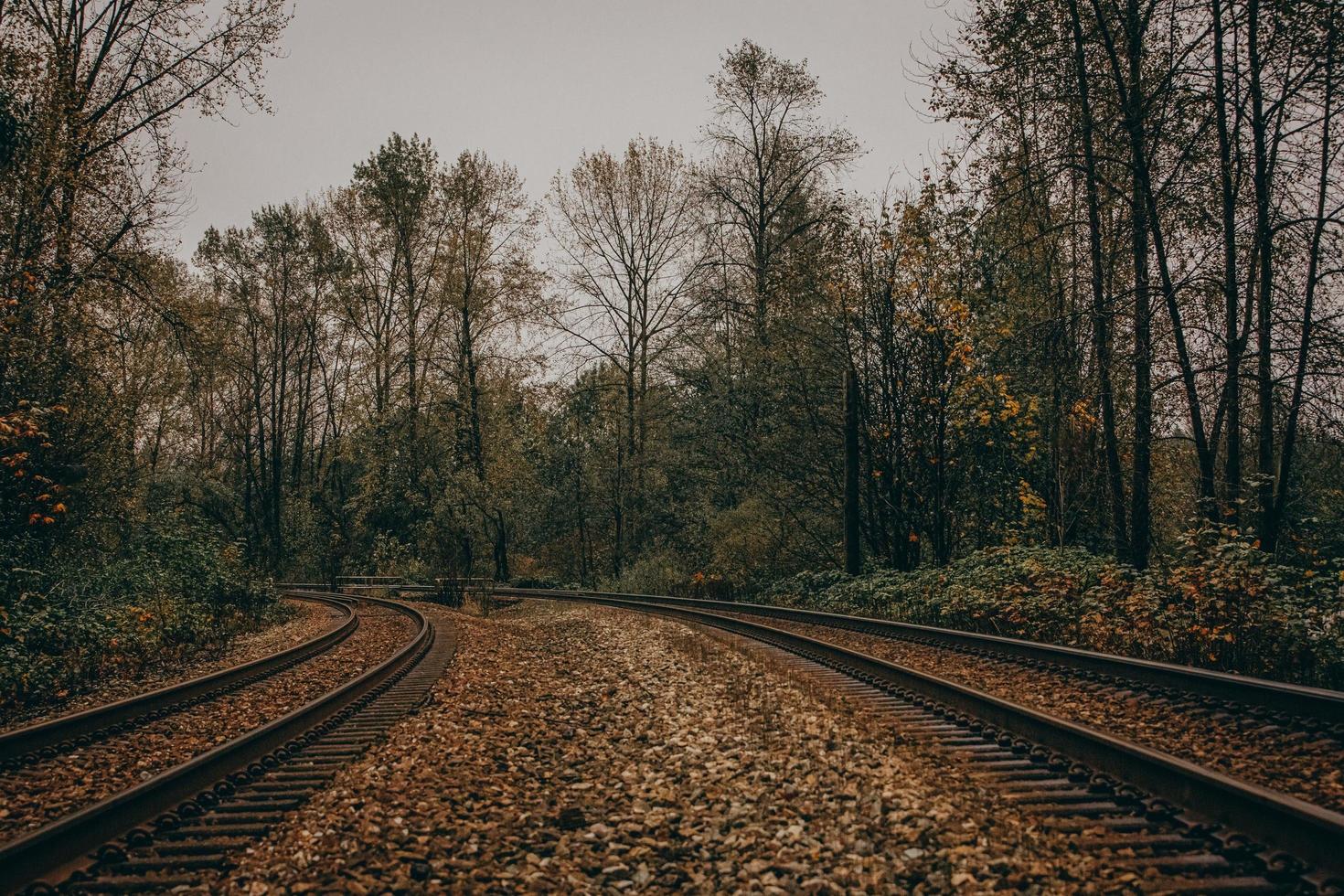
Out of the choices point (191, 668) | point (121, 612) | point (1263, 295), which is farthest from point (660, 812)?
point (1263, 295)

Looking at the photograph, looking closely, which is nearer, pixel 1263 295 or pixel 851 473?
pixel 1263 295

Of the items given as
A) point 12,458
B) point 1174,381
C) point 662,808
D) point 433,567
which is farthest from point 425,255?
point 662,808

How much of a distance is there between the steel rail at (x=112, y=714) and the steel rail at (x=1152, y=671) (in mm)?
8612

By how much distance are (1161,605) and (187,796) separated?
1029cm

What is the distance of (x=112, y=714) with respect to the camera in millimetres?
7027

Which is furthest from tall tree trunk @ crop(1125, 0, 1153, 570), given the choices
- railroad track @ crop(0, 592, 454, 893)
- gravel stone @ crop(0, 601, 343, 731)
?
gravel stone @ crop(0, 601, 343, 731)

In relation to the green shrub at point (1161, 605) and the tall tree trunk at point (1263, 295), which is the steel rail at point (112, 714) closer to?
the green shrub at point (1161, 605)

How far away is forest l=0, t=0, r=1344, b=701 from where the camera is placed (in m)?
10.7

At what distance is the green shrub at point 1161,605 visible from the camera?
26.0 ft

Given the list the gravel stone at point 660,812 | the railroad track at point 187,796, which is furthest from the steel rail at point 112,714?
the gravel stone at point 660,812

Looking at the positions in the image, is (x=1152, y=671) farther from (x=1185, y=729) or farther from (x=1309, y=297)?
(x=1309, y=297)

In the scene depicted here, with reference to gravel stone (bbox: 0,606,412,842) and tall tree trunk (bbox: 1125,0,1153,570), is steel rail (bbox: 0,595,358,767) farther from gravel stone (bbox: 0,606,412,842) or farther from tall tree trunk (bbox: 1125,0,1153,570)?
tall tree trunk (bbox: 1125,0,1153,570)

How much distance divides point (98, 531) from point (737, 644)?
38.7 ft

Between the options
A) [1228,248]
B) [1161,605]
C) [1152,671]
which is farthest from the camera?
[1228,248]
